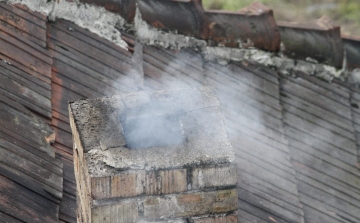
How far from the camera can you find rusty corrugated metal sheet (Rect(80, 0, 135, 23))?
6176 millimetres

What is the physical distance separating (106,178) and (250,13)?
3628 mm

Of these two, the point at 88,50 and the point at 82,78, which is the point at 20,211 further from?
the point at 88,50

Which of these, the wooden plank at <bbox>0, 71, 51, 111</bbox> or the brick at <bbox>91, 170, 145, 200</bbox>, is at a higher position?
the wooden plank at <bbox>0, 71, 51, 111</bbox>

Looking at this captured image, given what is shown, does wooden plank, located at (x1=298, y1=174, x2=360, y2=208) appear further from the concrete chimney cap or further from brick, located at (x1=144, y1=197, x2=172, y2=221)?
brick, located at (x1=144, y1=197, x2=172, y2=221)

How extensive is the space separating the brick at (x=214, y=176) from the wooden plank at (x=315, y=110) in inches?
114

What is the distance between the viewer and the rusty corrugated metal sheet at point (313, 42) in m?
6.88

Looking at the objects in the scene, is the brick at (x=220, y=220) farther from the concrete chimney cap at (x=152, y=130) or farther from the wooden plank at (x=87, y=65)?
the wooden plank at (x=87, y=65)

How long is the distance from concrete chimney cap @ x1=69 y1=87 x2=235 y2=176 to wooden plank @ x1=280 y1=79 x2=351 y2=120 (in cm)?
252

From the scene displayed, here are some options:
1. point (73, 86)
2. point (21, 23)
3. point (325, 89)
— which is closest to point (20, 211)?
point (73, 86)

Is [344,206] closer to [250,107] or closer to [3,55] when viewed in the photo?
[250,107]

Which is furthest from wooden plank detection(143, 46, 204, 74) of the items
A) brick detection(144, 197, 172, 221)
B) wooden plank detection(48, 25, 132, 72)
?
brick detection(144, 197, 172, 221)

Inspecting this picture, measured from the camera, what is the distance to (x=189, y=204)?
373 centimetres

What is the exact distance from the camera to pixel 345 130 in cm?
659

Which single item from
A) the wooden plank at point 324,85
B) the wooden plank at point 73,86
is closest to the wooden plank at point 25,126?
the wooden plank at point 73,86
